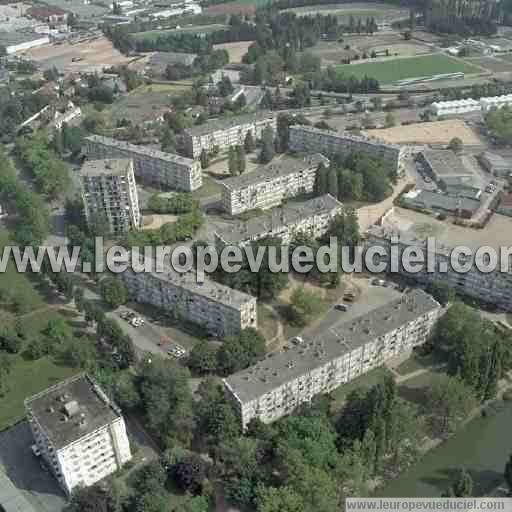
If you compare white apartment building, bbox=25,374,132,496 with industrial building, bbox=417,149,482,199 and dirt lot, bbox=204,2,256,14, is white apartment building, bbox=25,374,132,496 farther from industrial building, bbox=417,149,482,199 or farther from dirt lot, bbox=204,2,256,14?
dirt lot, bbox=204,2,256,14

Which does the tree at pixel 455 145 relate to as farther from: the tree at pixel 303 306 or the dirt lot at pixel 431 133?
the tree at pixel 303 306

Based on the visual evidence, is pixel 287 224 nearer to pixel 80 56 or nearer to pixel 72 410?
pixel 72 410

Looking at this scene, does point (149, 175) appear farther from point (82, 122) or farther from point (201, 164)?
point (82, 122)

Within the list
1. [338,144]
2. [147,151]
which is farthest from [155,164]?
[338,144]

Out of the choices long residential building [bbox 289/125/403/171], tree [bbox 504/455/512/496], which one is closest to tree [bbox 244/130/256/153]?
long residential building [bbox 289/125/403/171]

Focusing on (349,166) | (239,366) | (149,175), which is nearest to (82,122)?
(149,175)

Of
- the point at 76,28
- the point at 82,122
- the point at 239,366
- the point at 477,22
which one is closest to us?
the point at 239,366
